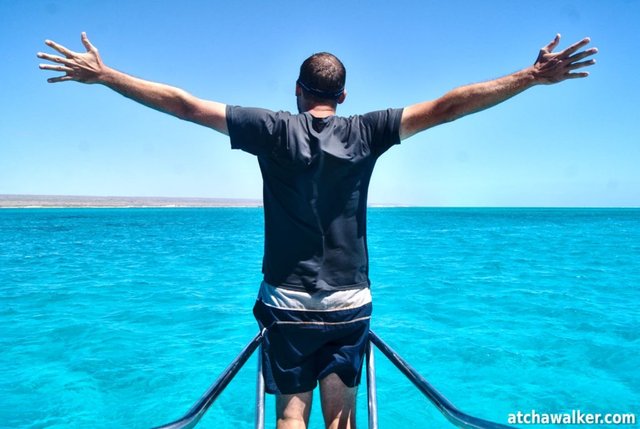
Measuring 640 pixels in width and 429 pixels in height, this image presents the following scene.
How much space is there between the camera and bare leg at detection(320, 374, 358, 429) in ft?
7.37

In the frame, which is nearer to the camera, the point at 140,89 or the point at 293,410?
the point at 140,89

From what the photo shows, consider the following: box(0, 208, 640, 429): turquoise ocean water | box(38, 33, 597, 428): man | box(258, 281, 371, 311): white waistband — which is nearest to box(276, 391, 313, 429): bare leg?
box(38, 33, 597, 428): man

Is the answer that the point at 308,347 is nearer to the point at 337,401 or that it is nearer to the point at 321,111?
the point at 337,401

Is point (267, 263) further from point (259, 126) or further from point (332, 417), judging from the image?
point (332, 417)

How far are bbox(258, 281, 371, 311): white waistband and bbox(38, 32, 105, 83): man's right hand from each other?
52.4 inches

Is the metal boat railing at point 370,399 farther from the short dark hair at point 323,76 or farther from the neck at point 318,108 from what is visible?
the short dark hair at point 323,76

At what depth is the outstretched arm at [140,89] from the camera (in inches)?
81.1

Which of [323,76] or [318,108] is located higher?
[323,76]

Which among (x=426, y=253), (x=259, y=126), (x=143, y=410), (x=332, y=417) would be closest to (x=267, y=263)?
(x=259, y=126)

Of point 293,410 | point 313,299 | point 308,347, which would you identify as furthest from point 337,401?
point 313,299

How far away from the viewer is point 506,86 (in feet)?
6.64

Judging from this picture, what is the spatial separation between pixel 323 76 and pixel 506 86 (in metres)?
0.86

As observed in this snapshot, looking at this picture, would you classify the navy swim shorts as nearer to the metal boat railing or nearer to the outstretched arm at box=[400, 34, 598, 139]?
the metal boat railing

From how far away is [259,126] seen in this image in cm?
202
